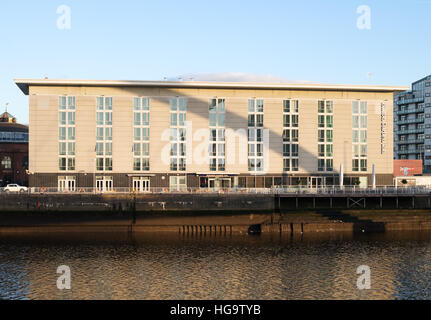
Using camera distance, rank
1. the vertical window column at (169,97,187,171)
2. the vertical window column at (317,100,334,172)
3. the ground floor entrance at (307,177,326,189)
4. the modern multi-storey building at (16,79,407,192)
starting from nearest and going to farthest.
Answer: the modern multi-storey building at (16,79,407,192)
the vertical window column at (169,97,187,171)
the ground floor entrance at (307,177,326,189)
the vertical window column at (317,100,334,172)

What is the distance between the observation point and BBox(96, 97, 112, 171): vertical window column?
94.5 m

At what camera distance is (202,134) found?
96312 millimetres

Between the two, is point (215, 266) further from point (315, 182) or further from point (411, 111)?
point (411, 111)

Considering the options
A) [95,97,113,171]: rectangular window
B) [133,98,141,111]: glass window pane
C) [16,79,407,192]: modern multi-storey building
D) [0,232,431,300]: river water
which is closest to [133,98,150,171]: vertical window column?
[133,98,141,111]: glass window pane

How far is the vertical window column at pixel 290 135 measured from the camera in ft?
323

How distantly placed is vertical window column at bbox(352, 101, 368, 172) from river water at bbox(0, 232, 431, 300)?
2836cm

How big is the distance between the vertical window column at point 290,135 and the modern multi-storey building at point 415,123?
103 m

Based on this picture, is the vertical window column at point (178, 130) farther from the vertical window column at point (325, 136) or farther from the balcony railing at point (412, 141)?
the balcony railing at point (412, 141)

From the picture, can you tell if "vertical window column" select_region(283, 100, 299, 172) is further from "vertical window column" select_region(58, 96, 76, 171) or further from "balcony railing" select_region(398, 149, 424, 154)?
"balcony railing" select_region(398, 149, 424, 154)

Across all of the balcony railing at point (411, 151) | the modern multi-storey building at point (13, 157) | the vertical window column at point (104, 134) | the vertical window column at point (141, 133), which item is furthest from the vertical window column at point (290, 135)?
the balcony railing at point (411, 151)

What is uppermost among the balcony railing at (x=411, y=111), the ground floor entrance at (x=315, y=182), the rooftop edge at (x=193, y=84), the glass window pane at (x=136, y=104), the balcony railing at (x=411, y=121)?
the balcony railing at (x=411, y=111)
